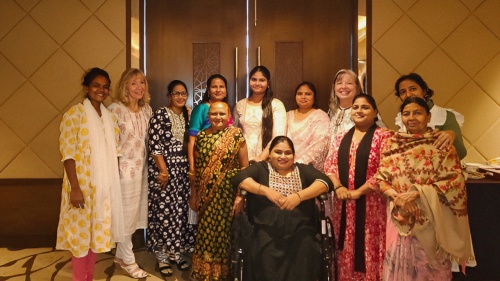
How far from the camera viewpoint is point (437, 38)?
3512 mm

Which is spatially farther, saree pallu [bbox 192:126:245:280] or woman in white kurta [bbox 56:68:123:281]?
saree pallu [bbox 192:126:245:280]

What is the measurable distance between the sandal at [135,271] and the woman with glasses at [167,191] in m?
0.12

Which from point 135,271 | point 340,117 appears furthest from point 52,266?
point 340,117

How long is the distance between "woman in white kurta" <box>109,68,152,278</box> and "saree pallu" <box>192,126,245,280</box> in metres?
0.54

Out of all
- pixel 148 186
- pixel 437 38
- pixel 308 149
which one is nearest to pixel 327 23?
pixel 437 38

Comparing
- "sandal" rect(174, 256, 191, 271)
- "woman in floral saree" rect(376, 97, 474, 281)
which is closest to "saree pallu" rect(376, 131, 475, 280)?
"woman in floral saree" rect(376, 97, 474, 281)

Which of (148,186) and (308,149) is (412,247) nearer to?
(308,149)

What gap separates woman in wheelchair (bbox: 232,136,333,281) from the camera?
2.29m

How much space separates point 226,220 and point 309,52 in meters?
1.78

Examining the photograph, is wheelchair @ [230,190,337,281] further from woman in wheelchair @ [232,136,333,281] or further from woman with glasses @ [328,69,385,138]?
woman with glasses @ [328,69,385,138]

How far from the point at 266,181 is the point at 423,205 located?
0.86m

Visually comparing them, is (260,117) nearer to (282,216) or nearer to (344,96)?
(344,96)

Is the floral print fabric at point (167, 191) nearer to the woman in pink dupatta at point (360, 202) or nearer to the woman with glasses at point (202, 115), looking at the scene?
the woman with glasses at point (202, 115)

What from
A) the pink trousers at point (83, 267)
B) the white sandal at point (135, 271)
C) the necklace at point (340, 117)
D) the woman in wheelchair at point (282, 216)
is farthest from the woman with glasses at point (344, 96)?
the pink trousers at point (83, 267)
